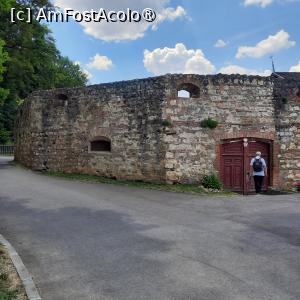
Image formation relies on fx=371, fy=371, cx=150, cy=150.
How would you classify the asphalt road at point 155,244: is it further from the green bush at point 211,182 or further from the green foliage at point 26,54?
the green foliage at point 26,54

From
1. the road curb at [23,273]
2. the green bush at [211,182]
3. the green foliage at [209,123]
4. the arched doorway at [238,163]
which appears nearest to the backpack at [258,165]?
the arched doorway at [238,163]

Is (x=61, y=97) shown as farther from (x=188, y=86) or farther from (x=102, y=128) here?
(x=188, y=86)

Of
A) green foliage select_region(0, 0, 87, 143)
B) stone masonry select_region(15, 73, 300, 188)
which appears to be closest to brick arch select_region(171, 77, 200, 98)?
stone masonry select_region(15, 73, 300, 188)

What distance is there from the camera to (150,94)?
543 inches

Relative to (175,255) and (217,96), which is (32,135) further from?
(175,255)

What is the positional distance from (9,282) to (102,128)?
10.3 meters

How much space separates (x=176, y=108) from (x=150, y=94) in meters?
1.12

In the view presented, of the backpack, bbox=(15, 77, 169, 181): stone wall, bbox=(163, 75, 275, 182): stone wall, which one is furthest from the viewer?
bbox=(15, 77, 169, 181): stone wall

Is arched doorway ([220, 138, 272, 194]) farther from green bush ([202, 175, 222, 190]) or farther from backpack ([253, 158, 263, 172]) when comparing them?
backpack ([253, 158, 263, 172])

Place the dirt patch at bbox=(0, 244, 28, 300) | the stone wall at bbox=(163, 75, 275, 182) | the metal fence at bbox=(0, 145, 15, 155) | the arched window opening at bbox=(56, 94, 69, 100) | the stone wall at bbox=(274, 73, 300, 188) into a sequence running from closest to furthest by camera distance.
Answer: the dirt patch at bbox=(0, 244, 28, 300), the stone wall at bbox=(163, 75, 275, 182), the stone wall at bbox=(274, 73, 300, 188), the arched window opening at bbox=(56, 94, 69, 100), the metal fence at bbox=(0, 145, 15, 155)

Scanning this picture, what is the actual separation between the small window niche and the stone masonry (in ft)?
0.52

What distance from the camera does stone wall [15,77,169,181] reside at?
542 inches

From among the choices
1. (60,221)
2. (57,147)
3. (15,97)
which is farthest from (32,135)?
(15,97)

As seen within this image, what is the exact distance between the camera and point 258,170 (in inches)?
510
